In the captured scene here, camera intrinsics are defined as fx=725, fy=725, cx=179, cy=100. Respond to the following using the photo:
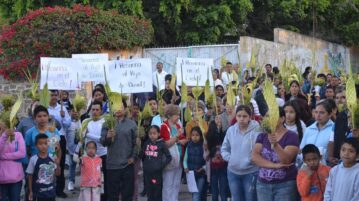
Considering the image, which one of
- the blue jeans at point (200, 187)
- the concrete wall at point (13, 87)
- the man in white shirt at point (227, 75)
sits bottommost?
the blue jeans at point (200, 187)

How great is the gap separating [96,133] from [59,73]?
241cm

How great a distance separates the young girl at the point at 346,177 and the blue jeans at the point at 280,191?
55cm

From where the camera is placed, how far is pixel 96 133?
10375 millimetres

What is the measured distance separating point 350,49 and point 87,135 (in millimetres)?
21837

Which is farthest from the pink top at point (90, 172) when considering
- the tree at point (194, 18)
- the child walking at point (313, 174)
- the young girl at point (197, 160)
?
the tree at point (194, 18)

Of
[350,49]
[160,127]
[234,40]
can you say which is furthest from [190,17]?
[160,127]

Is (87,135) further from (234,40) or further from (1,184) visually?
(234,40)

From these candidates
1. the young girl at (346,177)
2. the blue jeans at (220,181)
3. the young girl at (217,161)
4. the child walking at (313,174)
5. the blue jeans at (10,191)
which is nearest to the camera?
the young girl at (346,177)

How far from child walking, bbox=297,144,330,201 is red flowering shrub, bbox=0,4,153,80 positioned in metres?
11.7

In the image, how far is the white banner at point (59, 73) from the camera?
484 inches

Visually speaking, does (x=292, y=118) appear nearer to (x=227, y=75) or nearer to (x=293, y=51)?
(x=227, y=75)

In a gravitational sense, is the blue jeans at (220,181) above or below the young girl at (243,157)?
below

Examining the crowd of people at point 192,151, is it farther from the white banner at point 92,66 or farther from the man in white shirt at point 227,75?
the man in white shirt at point 227,75

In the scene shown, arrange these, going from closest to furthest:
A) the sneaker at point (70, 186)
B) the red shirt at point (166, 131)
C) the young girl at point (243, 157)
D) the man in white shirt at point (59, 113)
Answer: the young girl at point (243, 157) < the red shirt at point (166, 131) < the man in white shirt at point (59, 113) < the sneaker at point (70, 186)
